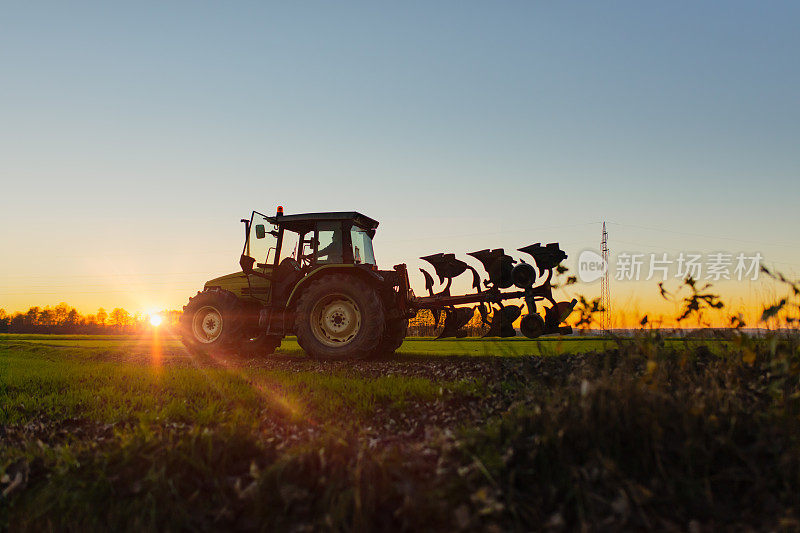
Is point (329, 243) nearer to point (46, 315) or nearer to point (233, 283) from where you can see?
point (233, 283)

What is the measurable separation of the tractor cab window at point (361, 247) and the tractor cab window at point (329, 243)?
1.01ft

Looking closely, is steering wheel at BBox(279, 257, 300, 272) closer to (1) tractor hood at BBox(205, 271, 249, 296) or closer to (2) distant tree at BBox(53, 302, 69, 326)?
(1) tractor hood at BBox(205, 271, 249, 296)

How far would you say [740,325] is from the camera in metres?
6.98

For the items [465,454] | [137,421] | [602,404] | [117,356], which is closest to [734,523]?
[602,404]

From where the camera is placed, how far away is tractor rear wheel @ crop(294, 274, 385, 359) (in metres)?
11.0

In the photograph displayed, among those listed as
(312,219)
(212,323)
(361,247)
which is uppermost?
(312,219)

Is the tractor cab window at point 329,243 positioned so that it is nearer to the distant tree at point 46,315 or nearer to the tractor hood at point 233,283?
the tractor hood at point 233,283

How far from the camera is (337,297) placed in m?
11.6

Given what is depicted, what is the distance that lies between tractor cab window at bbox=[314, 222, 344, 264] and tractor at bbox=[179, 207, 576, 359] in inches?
0.9

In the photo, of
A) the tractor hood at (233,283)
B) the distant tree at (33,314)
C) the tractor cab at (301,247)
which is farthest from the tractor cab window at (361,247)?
the distant tree at (33,314)

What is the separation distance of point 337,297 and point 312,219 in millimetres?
1789

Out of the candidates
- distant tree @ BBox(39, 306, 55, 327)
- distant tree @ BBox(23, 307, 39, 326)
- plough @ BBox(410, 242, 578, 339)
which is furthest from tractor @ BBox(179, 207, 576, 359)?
distant tree @ BBox(23, 307, 39, 326)

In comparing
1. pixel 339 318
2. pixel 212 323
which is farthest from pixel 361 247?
pixel 212 323

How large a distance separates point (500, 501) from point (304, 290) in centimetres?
866
